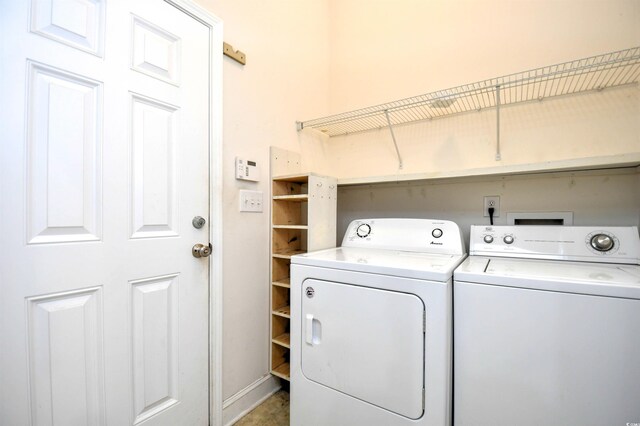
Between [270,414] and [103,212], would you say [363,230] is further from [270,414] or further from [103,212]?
[103,212]

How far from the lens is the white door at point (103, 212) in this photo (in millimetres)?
810

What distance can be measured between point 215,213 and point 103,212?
447 millimetres

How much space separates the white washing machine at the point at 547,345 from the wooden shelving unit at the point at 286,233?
814mm

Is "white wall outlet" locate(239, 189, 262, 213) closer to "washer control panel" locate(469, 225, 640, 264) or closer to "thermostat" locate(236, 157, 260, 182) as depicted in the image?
"thermostat" locate(236, 157, 260, 182)

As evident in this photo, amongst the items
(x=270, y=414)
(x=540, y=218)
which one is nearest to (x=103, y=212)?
(x=270, y=414)

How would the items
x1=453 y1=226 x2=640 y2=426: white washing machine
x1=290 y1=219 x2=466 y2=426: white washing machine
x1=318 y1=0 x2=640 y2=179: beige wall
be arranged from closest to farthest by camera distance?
1. x1=453 y1=226 x2=640 y2=426: white washing machine
2. x1=290 y1=219 x2=466 y2=426: white washing machine
3. x1=318 y1=0 x2=640 y2=179: beige wall

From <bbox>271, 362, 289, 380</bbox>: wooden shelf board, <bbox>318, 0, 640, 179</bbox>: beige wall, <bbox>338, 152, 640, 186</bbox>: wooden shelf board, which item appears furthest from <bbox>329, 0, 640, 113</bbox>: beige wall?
<bbox>271, 362, 289, 380</bbox>: wooden shelf board

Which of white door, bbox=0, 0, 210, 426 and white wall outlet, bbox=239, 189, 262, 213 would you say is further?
white wall outlet, bbox=239, 189, 262, 213

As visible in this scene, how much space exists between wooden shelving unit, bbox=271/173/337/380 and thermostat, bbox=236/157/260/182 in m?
0.14

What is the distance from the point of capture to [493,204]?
160 cm

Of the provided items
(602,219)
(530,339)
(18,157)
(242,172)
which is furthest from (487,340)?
(18,157)

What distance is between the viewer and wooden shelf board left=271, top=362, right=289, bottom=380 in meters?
1.58

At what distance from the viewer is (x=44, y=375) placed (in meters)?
0.85

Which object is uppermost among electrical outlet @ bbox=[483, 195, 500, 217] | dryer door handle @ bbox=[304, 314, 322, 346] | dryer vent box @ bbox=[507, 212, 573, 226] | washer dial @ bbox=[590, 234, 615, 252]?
electrical outlet @ bbox=[483, 195, 500, 217]
